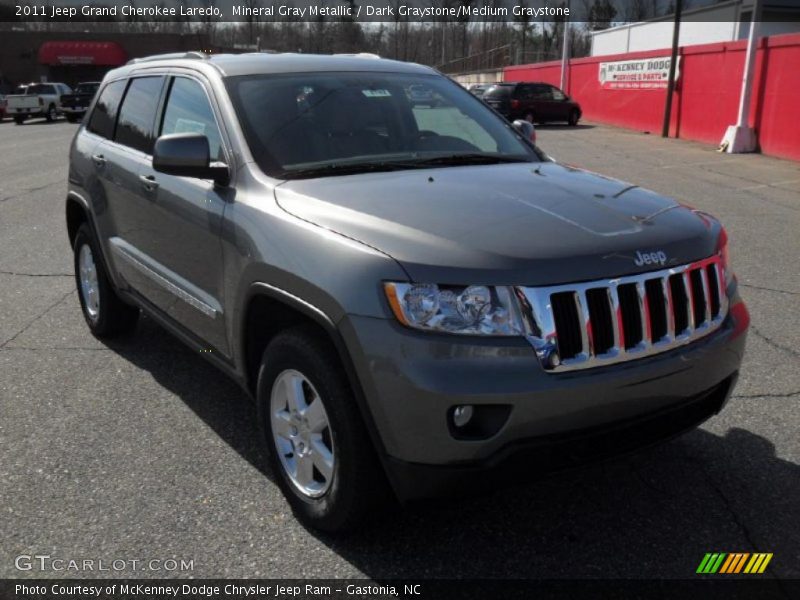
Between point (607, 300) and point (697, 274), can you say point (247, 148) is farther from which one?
point (697, 274)

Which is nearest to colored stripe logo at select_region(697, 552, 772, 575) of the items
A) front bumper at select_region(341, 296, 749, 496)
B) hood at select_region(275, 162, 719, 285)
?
front bumper at select_region(341, 296, 749, 496)

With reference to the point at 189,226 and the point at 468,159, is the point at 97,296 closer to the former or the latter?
the point at 189,226

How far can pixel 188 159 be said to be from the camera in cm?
337

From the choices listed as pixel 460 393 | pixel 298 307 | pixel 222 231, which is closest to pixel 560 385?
pixel 460 393

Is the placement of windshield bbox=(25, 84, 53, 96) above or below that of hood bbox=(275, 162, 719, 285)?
below

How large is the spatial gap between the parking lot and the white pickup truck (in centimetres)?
3372

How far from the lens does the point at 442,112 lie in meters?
4.40

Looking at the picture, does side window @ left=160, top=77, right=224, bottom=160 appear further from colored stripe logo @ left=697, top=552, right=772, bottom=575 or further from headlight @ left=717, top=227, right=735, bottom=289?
colored stripe logo @ left=697, top=552, right=772, bottom=575

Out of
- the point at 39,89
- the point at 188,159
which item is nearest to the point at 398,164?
the point at 188,159

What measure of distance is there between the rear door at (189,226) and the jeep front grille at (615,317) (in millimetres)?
1569

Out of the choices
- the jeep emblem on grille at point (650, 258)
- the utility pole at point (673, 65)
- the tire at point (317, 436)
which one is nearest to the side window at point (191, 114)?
the tire at point (317, 436)

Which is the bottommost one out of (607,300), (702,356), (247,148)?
(702,356)

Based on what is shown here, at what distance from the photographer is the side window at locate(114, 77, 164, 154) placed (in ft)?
14.7

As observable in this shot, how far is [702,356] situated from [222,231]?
202cm
